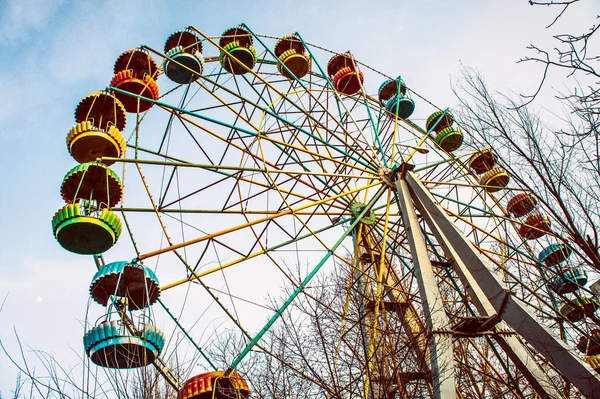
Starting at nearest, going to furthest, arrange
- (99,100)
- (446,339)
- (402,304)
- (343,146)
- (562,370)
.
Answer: (562,370), (446,339), (402,304), (99,100), (343,146)

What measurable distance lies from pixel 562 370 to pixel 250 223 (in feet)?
17.3

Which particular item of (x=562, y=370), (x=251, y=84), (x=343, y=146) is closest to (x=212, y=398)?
(x=562, y=370)

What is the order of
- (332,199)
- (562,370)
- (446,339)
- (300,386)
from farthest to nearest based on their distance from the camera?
(332,199) < (300,386) < (446,339) < (562,370)

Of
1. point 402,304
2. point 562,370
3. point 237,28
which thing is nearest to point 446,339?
point 562,370

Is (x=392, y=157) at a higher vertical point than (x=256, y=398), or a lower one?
higher

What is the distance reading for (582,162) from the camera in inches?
202

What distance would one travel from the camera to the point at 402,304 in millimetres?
8227

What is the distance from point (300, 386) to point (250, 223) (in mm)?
2922

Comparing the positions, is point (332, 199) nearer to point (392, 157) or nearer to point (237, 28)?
point (392, 157)

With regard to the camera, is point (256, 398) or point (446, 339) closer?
point (446, 339)

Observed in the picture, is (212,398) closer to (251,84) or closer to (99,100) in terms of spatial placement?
(99,100)

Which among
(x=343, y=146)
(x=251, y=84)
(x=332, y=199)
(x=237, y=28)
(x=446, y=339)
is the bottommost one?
(x=446, y=339)

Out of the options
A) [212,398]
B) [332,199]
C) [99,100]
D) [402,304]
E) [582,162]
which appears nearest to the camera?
[582,162]

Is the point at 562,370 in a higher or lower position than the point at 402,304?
lower
